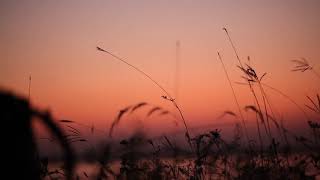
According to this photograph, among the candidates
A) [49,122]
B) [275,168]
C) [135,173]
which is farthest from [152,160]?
[49,122]

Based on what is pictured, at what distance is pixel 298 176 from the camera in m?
4.02

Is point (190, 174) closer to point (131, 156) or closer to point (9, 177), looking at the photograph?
point (131, 156)

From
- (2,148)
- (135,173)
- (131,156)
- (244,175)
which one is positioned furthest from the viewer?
(244,175)

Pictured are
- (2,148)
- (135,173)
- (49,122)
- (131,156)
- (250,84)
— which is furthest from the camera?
(250,84)

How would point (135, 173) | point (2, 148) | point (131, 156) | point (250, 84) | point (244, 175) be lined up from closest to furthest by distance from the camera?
point (2, 148) < point (131, 156) < point (135, 173) < point (244, 175) < point (250, 84)

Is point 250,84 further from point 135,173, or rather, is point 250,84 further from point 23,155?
point 23,155

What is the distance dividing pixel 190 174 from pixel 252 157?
0.72 metres

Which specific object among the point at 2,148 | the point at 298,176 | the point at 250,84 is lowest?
the point at 298,176

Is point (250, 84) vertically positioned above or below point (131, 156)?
above

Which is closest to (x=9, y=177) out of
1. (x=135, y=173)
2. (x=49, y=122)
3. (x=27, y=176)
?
(x=27, y=176)

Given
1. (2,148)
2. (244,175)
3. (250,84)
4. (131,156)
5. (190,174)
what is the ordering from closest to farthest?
(2,148), (131,156), (244,175), (190,174), (250,84)

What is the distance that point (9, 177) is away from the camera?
229 centimetres

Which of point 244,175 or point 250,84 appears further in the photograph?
point 250,84

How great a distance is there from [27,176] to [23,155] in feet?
0.39
